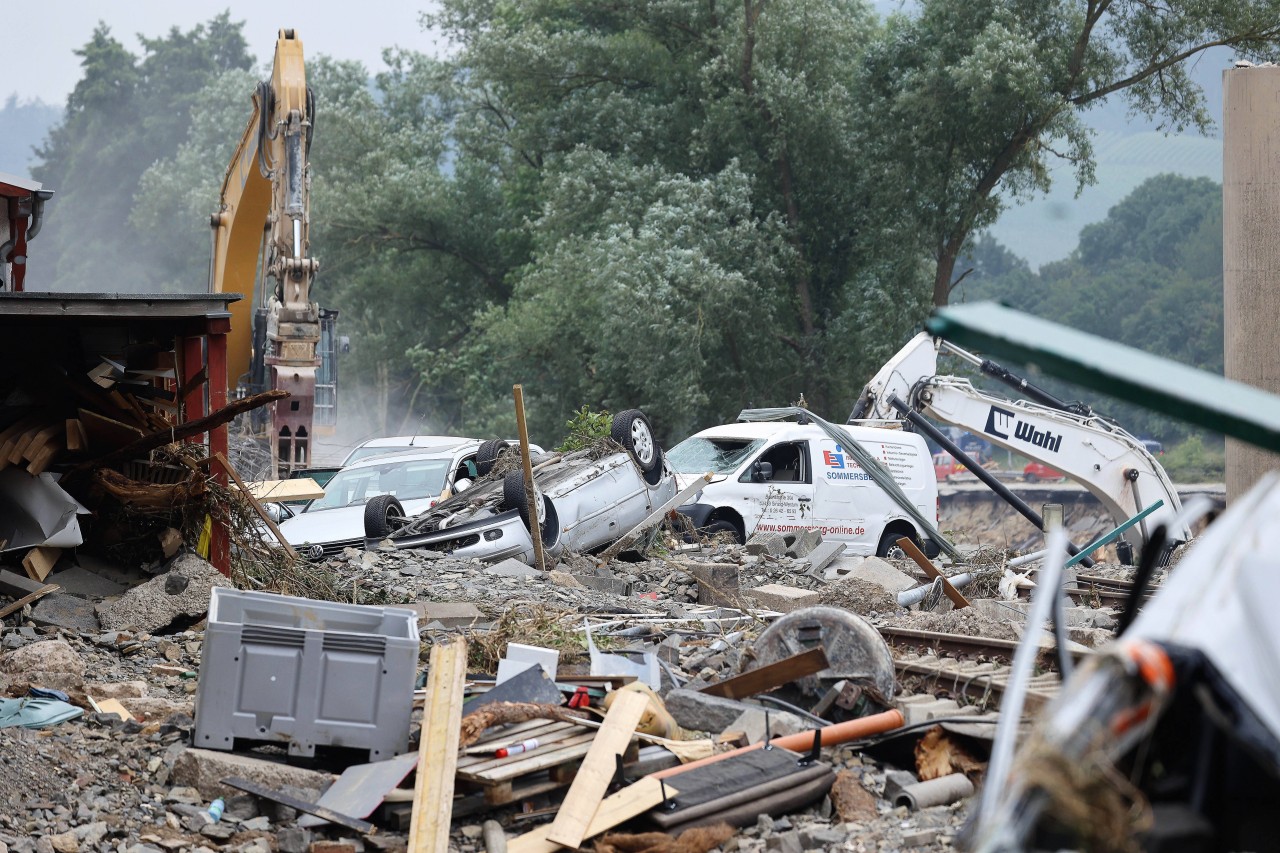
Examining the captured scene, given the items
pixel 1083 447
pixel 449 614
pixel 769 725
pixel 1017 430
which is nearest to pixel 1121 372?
pixel 769 725

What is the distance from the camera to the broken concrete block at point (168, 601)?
978cm

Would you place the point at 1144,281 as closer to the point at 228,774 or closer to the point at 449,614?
the point at 449,614

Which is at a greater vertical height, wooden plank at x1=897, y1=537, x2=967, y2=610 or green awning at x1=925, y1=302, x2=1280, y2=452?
green awning at x1=925, y1=302, x2=1280, y2=452

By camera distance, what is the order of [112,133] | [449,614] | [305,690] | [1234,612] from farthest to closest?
[112,133] → [449,614] → [305,690] → [1234,612]

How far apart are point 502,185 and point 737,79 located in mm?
11198

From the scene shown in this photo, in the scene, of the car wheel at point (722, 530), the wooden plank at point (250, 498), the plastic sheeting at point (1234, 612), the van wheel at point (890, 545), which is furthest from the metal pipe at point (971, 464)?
the plastic sheeting at point (1234, 612)

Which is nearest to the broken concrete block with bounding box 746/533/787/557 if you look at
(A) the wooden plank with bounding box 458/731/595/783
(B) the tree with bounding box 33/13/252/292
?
(A) the wooden plank with bounding box 458/731/595/783

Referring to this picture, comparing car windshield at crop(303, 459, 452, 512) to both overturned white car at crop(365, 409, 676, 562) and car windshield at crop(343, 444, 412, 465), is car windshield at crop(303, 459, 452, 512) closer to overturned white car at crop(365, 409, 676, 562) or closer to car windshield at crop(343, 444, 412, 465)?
overturned white car at crop(365, 409, 676, 562)

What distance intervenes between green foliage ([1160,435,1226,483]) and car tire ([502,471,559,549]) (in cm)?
4584

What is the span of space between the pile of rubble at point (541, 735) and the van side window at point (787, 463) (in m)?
6.87

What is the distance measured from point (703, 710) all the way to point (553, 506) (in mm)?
6843

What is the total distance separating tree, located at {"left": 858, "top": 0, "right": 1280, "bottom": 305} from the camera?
2630 cm

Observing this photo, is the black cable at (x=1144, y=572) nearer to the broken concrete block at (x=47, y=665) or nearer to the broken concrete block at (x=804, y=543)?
the broken concrete block at (x=47, y=665)

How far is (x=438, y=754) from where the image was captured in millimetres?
6043
